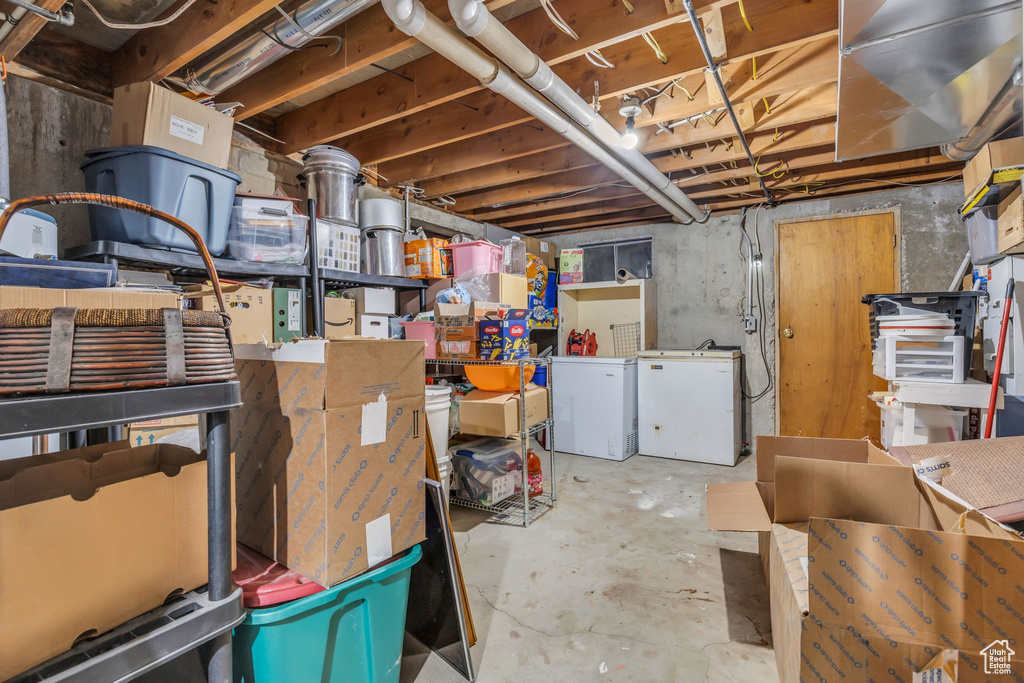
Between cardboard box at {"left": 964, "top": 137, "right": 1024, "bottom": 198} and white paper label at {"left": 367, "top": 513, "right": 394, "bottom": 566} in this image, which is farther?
cardboard box at {"left": 964, "top": 137, "right": 1024, "bottom": 198}

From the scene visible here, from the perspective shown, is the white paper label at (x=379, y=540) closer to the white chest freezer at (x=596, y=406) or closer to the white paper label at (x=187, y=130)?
the white paper label at (x=187, y=130)

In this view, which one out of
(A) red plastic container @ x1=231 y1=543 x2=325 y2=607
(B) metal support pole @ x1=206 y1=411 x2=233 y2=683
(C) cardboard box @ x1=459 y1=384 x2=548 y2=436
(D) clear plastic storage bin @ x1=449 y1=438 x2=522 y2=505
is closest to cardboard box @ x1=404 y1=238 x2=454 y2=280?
(C) cardboard box @ x1=459 y1=384 x2=548 y2=436

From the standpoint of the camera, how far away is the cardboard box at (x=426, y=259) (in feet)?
10.7

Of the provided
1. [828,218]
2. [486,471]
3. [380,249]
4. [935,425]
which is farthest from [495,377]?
[828,218]

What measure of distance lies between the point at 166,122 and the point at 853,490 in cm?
293

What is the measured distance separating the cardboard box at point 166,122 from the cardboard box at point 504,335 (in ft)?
5.12

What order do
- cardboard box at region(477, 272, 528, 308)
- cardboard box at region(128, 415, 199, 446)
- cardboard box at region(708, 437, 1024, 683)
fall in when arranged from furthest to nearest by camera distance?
cardboard box at region(477, 272, 528, 308) < cardboard box at region(128, 415, 199, 446) < cardboard box at region(708, 437, 1024, 683)

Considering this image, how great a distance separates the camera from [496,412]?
9.03 feet

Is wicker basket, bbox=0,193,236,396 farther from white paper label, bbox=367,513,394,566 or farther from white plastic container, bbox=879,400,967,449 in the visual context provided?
white plastic container, bbox=879,400,967,449

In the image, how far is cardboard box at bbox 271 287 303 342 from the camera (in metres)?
2.38

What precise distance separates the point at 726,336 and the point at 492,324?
112 inches

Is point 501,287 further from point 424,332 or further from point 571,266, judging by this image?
point 571,266

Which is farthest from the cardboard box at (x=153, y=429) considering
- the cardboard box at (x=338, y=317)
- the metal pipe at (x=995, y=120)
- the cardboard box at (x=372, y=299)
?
the metal pipe at (x=995, y=120)

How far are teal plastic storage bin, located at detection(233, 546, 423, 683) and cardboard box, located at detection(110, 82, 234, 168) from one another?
186cm
